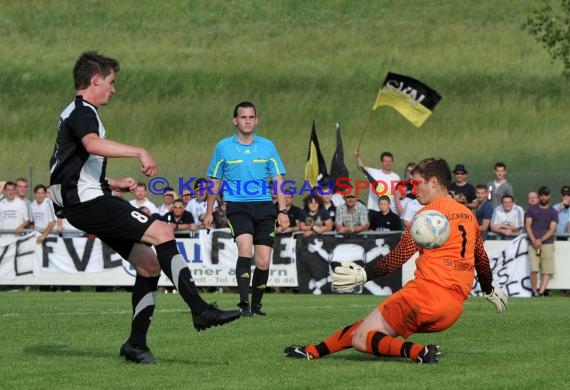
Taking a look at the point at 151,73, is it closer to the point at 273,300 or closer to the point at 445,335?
the point at 273,300

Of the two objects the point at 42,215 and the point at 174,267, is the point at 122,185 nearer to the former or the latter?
the point at 174,267

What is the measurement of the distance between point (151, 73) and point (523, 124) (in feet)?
63.8

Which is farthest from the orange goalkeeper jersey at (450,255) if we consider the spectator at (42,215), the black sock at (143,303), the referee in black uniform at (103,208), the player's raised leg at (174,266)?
the spectator at (42,215)

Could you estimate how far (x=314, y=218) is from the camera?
72.4 feet

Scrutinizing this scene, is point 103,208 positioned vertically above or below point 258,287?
above

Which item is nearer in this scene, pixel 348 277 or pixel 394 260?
pixel 348 277

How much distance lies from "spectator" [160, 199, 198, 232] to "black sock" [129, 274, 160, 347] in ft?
45.0

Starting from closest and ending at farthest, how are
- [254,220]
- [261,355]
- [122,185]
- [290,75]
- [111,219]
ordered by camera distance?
[111,219] → [122,185] → [261,355] → [254,220] → [290,75]

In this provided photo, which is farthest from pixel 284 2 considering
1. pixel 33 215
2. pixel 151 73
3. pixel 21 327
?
pixel 21 327

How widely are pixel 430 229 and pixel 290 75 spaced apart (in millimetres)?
53147

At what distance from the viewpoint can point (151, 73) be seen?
A: 61.3 metres

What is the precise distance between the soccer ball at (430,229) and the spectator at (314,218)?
44.2ft

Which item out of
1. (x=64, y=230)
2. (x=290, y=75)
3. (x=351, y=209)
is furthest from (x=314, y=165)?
(x=290, y=75)

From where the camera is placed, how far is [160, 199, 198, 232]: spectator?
74.1 ft
